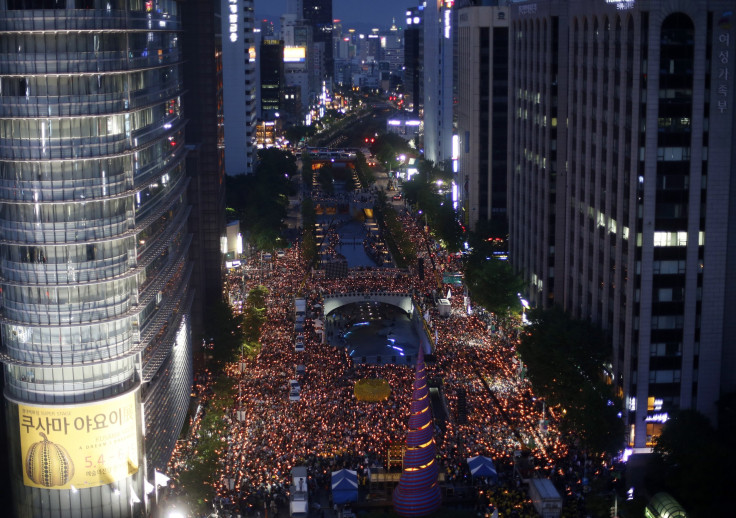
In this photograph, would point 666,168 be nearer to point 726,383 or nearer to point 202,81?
point 726,383

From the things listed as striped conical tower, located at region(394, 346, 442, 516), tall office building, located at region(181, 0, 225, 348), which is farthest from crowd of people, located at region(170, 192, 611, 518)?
tall office building, located at region(181, 0, 225, 348)

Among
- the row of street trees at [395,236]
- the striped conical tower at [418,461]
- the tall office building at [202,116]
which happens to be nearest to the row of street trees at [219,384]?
the tall office building at [202,116]

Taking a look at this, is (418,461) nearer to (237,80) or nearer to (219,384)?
(219,384)

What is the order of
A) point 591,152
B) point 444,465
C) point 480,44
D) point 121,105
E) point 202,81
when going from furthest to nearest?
point 480,44 < point 202,81 < point 591,152 < point 444,465 < point 121,105

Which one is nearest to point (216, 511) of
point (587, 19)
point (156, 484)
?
point (156, 484)

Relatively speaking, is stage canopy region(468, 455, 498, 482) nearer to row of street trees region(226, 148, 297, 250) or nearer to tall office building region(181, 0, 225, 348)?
tall office building region(181, 0, 225, 348)

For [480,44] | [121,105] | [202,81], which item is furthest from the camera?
[480,44]
